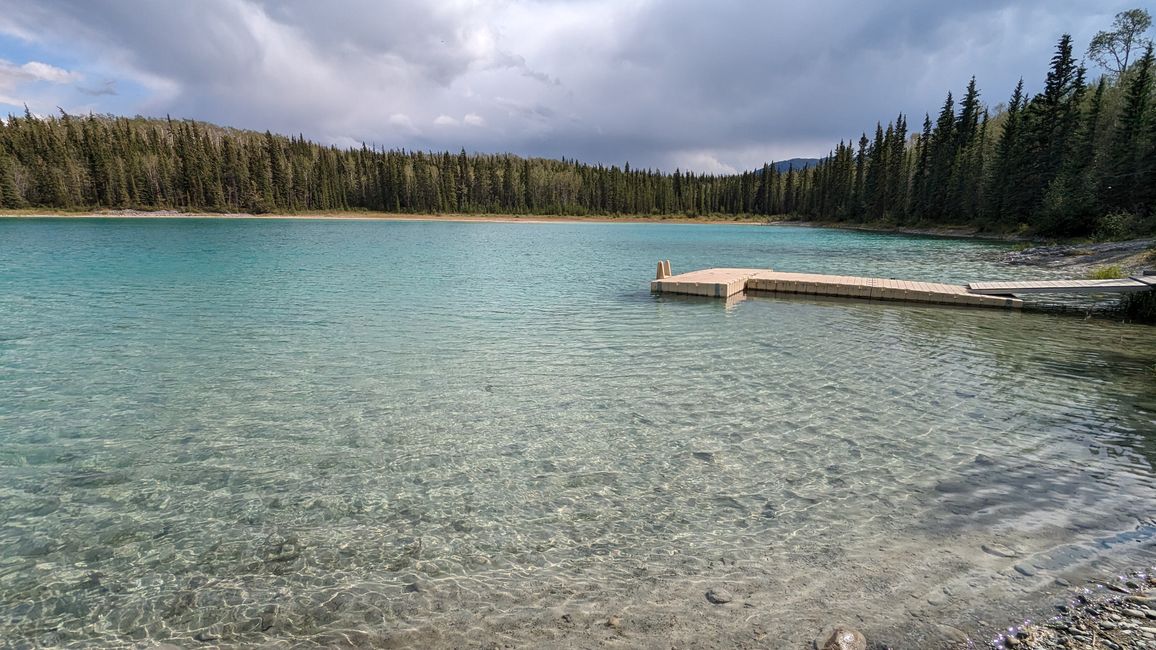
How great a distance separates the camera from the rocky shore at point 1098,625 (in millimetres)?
3465

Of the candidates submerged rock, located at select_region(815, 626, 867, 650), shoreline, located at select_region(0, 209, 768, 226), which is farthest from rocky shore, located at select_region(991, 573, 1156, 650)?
shoreline, located at select_region(0, 209, 768, 226)

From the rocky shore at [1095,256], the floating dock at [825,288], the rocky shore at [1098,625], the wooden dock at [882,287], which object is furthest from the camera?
the rocky shore at [1095,256]

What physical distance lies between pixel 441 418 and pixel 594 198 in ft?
497

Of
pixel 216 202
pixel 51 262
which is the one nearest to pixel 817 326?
pixel 51 262

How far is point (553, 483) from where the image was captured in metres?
5.94

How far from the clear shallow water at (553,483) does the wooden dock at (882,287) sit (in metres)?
3.84

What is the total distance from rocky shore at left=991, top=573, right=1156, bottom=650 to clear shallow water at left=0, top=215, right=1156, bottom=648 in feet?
0.59

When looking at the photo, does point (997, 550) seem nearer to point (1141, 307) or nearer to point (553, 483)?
point (553, 483)

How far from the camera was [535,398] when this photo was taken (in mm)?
8586

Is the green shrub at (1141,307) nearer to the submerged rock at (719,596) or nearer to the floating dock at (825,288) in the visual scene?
the floating dock at (825,288)

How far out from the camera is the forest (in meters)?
45.4

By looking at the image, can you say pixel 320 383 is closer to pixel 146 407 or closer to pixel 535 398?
pixel 146 407

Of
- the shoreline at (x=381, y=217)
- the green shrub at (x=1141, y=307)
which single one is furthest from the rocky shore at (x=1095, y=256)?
the shoreline at (x=381, y=217)

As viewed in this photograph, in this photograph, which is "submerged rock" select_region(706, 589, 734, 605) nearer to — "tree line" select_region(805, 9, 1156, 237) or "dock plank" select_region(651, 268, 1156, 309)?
"dock plank" select_region(651, 268, 1156, 309)
